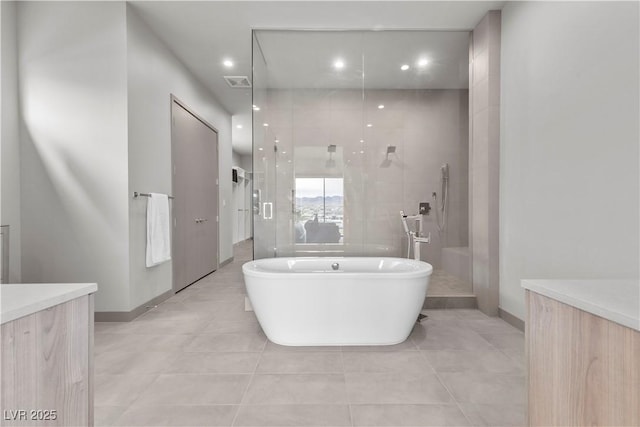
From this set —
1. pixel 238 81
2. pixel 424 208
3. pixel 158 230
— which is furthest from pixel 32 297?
pixel 238 81

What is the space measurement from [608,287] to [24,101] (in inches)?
151

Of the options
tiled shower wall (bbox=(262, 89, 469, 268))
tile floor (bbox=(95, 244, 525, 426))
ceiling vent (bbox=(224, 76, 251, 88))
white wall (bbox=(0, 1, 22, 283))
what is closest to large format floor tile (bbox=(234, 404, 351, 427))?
tile floor (bbox=(95, 244, 525, 426))

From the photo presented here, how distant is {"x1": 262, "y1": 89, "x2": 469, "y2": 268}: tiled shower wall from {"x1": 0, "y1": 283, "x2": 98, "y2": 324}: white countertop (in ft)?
7.85

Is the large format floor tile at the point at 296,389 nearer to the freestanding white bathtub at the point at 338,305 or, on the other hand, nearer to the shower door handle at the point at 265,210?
the freestanding white bathtub at the point at 338,305

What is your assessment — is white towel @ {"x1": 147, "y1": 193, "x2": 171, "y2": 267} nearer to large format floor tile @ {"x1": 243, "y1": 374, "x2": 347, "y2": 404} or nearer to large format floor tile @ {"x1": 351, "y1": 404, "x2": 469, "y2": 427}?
large format floor tile @ {"x1": 243, "y1": 374, "x2": 347, "y2": 404}

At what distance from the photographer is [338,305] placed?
222cm

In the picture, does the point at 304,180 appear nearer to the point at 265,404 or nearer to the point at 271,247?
the point at 271,247

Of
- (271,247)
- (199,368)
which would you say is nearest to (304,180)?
(271,247)

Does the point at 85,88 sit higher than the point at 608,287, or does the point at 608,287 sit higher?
the point at 85,88

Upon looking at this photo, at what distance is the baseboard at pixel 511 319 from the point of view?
2.52 m

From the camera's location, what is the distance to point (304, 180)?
130 inches

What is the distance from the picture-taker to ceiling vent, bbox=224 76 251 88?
4.13 meters

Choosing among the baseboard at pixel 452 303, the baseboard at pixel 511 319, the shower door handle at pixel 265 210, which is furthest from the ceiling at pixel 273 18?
the baseboard at pixel 511 319

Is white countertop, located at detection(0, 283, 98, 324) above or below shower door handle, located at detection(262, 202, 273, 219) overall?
below
